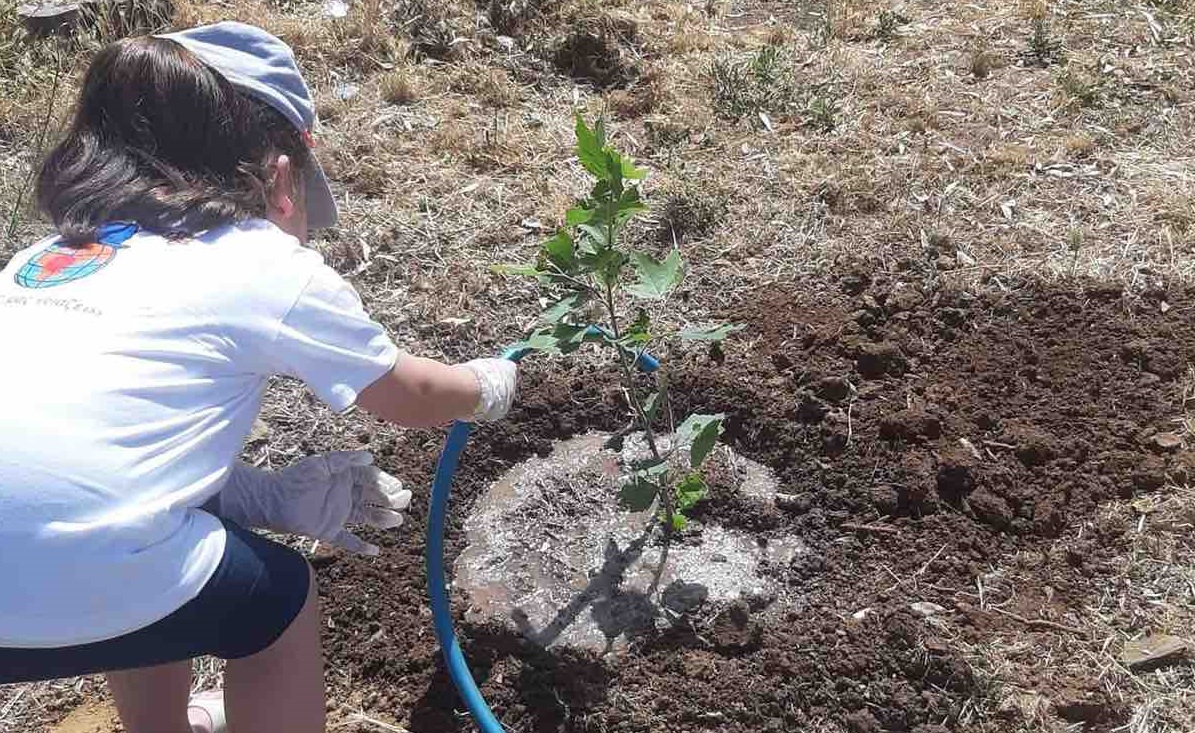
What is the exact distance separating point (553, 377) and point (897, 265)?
1001mm

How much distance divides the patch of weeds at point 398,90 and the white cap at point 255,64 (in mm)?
2094

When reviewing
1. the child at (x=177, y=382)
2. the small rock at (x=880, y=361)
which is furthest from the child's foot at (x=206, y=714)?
the small rock at (x=880, y=361)

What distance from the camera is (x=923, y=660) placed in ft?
7.12

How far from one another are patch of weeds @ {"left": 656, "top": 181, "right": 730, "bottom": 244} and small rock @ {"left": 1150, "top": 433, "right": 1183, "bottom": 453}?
50.9 inches

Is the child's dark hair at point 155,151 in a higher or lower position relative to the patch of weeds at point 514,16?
higher

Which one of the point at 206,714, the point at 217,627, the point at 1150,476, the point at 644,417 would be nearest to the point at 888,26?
the point at 1150,476

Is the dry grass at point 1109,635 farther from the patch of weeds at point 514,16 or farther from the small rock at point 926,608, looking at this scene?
the patch of weeds at point 514,16

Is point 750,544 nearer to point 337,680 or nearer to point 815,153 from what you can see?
point 337,680

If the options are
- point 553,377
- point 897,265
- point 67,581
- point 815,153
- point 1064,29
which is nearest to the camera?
point 67,581

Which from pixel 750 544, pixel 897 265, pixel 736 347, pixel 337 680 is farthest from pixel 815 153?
pixel 337 680

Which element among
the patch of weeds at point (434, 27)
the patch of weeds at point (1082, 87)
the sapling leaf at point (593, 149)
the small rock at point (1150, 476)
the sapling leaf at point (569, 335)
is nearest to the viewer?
the sapling leaf at point (593, 149)

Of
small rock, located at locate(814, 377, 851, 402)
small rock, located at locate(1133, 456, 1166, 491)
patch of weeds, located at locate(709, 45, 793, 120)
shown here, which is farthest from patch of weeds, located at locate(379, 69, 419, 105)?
small rock, located at locate(1133, 456, 1166, 491)

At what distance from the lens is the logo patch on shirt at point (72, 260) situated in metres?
1.58

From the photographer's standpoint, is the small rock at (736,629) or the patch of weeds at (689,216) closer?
the small rock at (736,629)
